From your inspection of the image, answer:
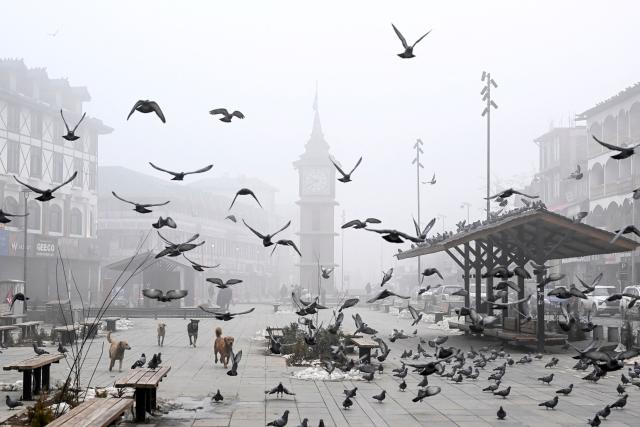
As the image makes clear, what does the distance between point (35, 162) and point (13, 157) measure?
107 inches

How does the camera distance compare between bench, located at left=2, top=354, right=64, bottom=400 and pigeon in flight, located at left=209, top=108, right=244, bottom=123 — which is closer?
pigeon in flight, located at left=209, top=108, right=244, bottom=123

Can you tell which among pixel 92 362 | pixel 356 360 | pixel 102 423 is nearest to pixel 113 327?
pixel 92 362

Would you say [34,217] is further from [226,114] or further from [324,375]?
[226,114]

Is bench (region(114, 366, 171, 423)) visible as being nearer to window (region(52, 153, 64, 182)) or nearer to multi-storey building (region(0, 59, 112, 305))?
multi-storey building (region(0, 59, 112, 305))

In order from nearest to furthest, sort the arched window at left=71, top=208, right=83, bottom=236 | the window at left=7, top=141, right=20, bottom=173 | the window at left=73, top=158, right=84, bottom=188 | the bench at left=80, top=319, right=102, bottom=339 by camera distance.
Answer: the bench at left=80, top=319, right=102, bottom=339 < the window at left=7, top=141, right=20, bottom=173 < the arched window at left=71, top=208, right=83, bottom=236 < the window at left=73, top=158, right=84, bottom=188

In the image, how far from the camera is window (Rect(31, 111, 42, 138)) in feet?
185

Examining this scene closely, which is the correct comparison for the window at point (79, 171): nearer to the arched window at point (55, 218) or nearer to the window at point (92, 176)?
the window at point (92, 176)

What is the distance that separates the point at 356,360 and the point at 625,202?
1568 inches

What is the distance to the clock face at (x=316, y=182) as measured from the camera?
295ft

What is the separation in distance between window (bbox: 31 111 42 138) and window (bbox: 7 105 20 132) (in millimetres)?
1707

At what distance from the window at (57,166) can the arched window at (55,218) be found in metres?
2.35

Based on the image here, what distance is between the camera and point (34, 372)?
→ 1284 centimetres

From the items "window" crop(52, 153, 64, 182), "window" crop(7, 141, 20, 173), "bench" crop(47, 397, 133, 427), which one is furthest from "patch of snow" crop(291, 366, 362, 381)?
"window" crop(52, 153, 64, 182)

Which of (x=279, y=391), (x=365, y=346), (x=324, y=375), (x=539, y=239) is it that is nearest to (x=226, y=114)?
(x=279, y=391)
